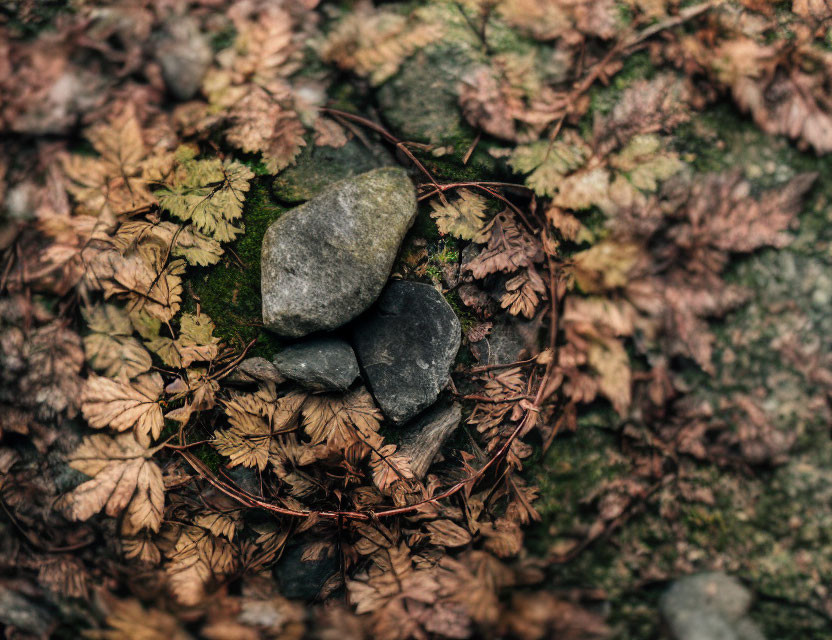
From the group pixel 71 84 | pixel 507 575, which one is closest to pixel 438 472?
pixel 507 575

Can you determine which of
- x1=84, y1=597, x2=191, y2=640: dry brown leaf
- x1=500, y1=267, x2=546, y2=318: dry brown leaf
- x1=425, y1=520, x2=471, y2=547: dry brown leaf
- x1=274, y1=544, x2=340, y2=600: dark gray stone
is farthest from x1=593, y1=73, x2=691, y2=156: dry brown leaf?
x1=84, y1=597, x2=191, y2=640: dry brown leaf

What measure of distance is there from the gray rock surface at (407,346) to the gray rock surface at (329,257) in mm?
125

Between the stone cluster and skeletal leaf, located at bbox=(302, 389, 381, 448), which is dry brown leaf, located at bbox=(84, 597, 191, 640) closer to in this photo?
skeletal leaf, located at bbox=(302, 389, 381, 448)

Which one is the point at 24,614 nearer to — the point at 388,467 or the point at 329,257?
the point at 388,467

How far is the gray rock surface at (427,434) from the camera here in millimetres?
2146

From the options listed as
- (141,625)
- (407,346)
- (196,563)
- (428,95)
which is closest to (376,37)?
(428,95)

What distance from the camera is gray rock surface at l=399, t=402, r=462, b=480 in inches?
84.5

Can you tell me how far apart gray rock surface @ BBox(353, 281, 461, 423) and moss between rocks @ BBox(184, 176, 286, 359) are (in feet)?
1.73

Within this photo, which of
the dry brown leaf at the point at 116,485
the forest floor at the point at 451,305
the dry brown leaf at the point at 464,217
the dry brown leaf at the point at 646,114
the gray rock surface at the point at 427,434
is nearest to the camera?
the forest floor at the point at 451,305

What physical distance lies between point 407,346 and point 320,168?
0.99m

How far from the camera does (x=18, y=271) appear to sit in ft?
6.57

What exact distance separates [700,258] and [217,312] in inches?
84.5

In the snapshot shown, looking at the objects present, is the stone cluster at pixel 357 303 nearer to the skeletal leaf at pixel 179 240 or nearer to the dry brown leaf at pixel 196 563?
the skeletal leaf at pixel 179 240

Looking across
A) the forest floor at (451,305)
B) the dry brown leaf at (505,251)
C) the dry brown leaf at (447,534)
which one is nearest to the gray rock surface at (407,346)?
the forest floor at (451,305)
